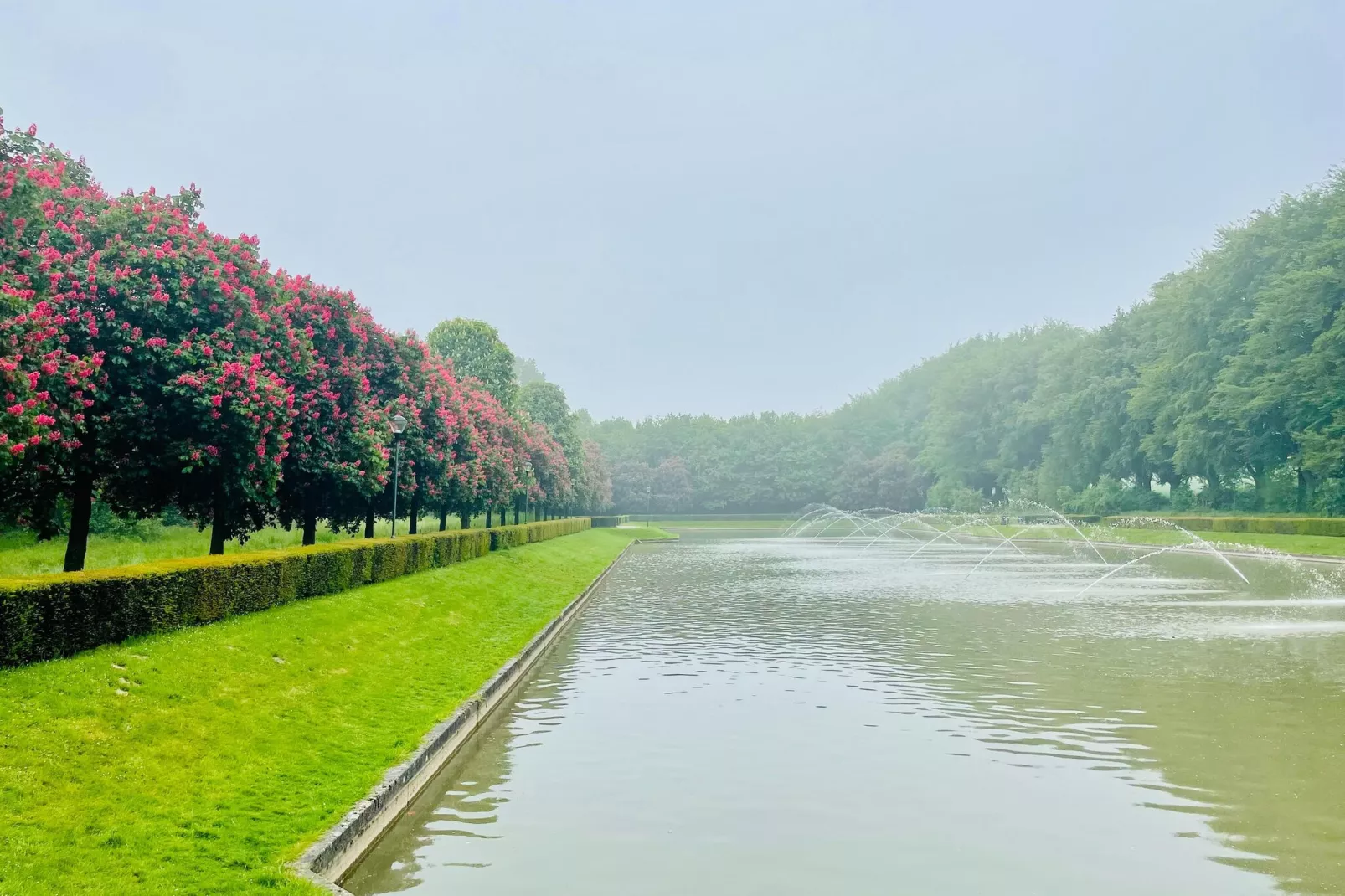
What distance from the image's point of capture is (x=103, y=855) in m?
6.86

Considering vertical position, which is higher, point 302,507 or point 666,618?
point 302,507

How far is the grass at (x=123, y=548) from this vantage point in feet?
71.6

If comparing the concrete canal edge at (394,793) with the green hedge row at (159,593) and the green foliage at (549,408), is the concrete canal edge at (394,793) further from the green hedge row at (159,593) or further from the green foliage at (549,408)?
the green foliage at (549,408)

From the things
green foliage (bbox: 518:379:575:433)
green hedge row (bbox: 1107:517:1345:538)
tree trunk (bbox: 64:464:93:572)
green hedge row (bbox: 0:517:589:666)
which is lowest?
green hedge row (bbox: 0:517:589:666)

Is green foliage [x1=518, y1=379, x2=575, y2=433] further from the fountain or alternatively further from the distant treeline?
the distant treeline

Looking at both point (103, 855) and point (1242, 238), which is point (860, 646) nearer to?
point (103, 855)

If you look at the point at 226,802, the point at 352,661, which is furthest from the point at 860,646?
the point at 226,802

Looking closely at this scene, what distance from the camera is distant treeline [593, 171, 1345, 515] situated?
54281 millimetres

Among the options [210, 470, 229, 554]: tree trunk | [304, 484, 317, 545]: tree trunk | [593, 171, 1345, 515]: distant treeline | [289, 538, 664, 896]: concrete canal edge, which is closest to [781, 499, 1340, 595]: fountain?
[593, 171, 1345, 515]: distant treeline

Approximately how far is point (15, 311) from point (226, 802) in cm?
747

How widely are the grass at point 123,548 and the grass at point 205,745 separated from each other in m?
5.09

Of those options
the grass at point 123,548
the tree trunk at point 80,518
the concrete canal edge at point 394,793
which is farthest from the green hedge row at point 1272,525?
the tree trunk at point 80,518

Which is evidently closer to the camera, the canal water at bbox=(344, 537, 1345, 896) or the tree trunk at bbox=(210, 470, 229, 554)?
the canal water at bbox=(344, 537, 1345, 896)

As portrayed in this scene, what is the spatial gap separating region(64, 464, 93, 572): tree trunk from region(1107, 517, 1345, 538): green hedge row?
155ft
